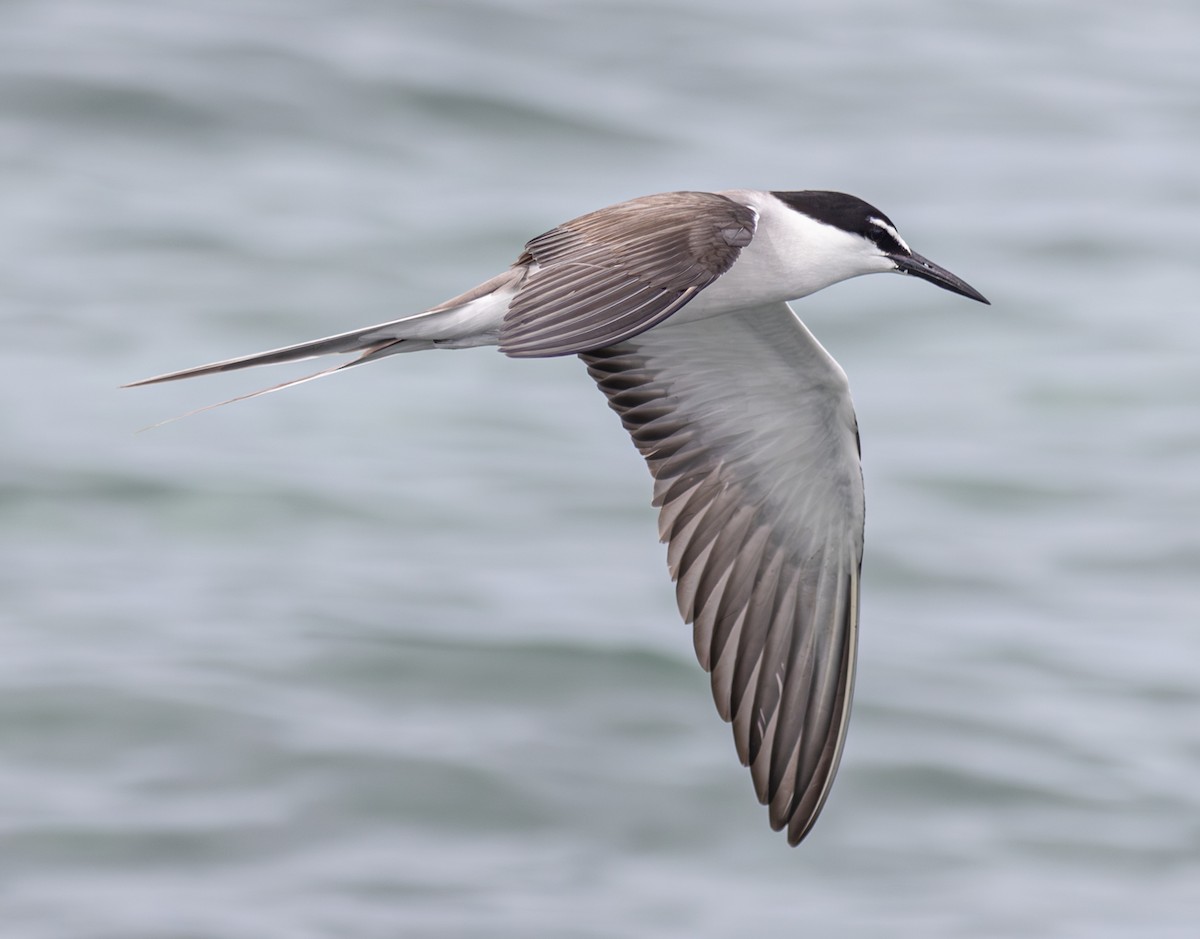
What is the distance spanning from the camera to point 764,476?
28.9ft

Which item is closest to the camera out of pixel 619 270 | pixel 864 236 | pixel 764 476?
pixel 619 270

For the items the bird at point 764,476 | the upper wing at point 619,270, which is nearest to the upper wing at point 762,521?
the bird at point 764,476

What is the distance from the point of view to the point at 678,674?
1271 cm

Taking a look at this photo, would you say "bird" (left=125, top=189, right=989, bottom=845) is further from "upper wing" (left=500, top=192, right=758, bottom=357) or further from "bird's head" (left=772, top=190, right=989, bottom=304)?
"upper wing" (left=500, top=192, right=758, bottom=357)

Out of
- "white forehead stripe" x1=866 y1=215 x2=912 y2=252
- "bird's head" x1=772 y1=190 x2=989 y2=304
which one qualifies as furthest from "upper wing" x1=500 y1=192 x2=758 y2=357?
"white forehead stripe" x1=866 y1=215 x2=912 y2=252

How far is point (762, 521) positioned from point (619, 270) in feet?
8.22

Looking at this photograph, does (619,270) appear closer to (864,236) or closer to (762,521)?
(864,236)

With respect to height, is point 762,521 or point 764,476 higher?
point 764,476

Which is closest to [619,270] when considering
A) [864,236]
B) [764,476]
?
[864,236]

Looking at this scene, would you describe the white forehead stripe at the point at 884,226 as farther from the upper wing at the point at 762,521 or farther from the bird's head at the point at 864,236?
the upper wing at the point at 762,521

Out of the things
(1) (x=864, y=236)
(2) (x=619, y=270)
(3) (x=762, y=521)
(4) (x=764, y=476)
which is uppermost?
(1) (x=864, y=236)

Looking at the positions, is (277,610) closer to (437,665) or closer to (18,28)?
(437,665)

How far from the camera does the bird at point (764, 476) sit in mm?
7492

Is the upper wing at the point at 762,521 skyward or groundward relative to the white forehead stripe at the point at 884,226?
groundward
